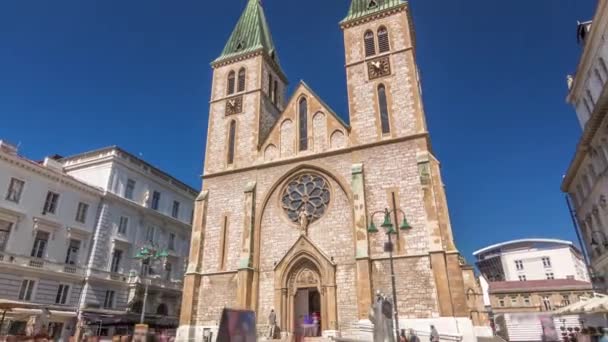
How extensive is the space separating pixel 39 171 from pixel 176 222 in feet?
38.9

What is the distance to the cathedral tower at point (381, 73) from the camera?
21.4 m

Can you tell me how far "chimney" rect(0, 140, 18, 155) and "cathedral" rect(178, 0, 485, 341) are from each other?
12.5 metres

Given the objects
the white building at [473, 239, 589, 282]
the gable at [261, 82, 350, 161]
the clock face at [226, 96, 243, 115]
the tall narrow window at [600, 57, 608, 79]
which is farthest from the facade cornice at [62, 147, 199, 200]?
the white building at [473, 239, 589, 282]

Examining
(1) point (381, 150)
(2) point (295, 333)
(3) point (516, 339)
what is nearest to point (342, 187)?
(1) point (381, 150)

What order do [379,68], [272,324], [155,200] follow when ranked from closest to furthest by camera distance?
1. [272,324]
2. [379,68]
3. [155,200]

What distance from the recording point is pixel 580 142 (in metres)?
23.4

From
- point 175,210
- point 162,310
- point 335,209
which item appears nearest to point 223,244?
point 335,209

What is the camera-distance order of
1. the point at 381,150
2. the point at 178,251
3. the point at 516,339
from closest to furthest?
the point at 381,150 < the point at 178,251 < the point at 516,339

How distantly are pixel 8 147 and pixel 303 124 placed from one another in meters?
19.9

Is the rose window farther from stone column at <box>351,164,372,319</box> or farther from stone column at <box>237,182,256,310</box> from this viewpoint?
stone column at <box>351,164,372,319</box>

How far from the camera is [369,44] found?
972 inches

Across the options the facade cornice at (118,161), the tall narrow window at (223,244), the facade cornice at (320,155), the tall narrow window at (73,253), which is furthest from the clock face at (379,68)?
the tall narrow window at (73,253)

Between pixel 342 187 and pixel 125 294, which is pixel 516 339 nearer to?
pixel 342 187

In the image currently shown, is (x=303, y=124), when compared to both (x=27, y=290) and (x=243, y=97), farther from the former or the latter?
(x=27, y=290)
